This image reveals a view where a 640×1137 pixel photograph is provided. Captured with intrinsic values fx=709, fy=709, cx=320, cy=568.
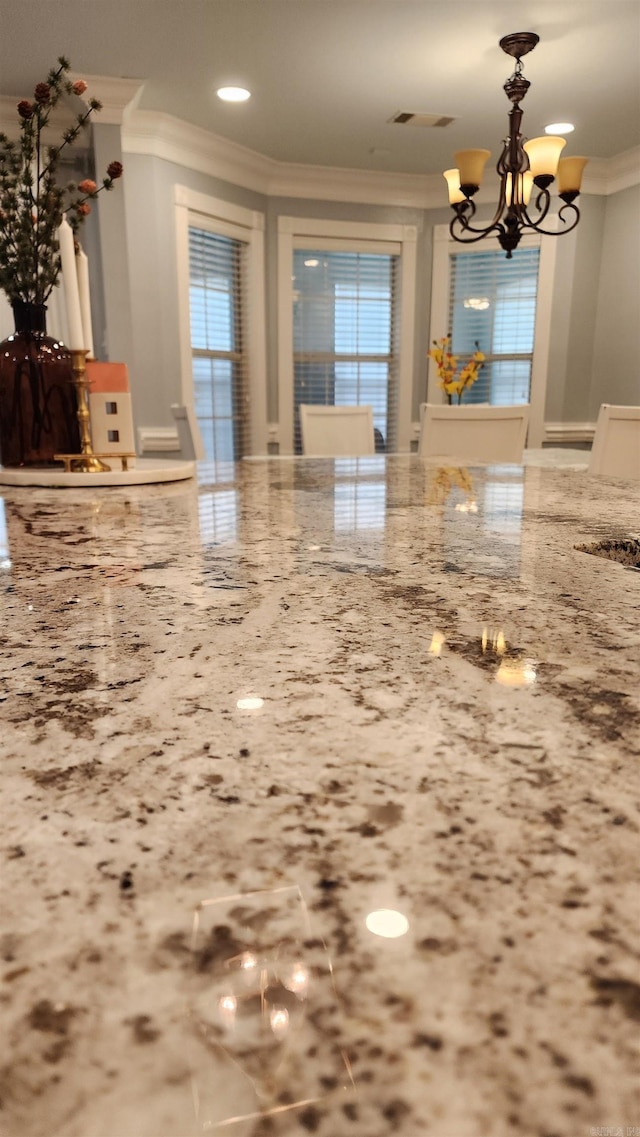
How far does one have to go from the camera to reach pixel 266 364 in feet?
14.8

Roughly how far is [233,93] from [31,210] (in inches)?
101

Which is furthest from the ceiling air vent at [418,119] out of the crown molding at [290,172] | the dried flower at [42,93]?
the dried flower at [42,93]

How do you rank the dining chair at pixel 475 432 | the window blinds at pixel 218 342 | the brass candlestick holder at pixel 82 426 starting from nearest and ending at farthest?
the brass candlestick holder at pixel 82 426
the dining chair at pixel 475 432
the window blinds at pixel 218 342

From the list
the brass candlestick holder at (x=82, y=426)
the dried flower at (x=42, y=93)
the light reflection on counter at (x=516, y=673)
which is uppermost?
the dried flower at (x=42, y=93)

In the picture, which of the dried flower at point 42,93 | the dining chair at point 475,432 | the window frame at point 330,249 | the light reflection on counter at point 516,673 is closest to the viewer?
the light reflection on counter at point 516,673

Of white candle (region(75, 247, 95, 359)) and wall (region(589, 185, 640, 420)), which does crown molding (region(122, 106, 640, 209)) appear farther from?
white candle (region(75, 247, 95, 359))

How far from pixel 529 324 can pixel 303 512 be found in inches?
168

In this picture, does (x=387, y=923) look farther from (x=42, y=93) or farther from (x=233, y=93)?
(x=233, y=93)

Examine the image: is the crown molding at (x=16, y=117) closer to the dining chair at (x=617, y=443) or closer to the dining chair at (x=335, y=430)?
the dining chair at (x=335, y=430)

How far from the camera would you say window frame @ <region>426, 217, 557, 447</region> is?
174 inches

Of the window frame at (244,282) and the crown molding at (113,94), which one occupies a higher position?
the crown molding at (113,94)

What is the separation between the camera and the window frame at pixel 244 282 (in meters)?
3.77

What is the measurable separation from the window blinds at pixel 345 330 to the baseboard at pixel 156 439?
1.05m

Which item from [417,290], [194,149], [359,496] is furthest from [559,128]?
[359,496]
